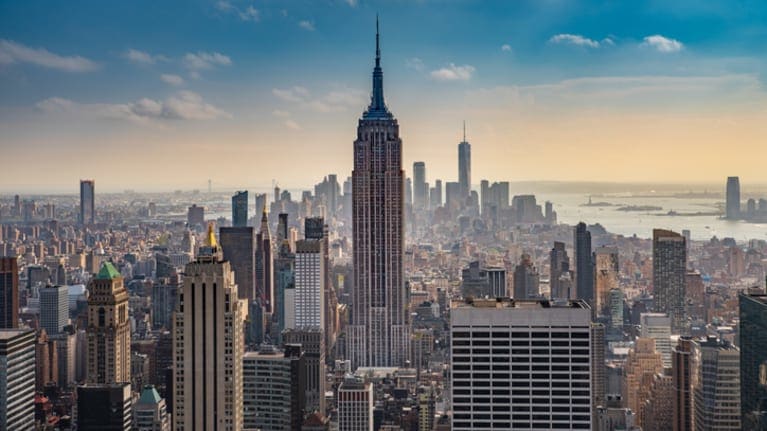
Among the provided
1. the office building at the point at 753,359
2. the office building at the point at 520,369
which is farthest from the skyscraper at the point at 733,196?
the office building at the point at 520,369

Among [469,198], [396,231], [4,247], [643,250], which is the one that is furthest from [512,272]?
[396,231]

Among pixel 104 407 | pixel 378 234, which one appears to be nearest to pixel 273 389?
pixel 104 407

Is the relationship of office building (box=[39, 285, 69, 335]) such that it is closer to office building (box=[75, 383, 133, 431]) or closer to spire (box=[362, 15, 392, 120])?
office building (box=[75, 383, 133, 431])

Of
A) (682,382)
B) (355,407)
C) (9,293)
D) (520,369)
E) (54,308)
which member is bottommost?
(355,407)

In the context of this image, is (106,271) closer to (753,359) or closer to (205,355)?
(205,355)

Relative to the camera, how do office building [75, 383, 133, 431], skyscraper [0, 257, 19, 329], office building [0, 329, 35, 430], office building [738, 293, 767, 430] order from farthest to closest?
skyscraper [0, 257, 19, 329], office building [75, 383, 133, 431], office building [0, 329, 35, 430], office building [738, 293, 767, 430]

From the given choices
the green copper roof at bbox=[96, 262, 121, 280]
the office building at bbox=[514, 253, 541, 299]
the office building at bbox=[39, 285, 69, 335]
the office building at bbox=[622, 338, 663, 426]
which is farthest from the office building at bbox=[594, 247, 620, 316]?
the office building at bbox=[39, 285, 69, 335]

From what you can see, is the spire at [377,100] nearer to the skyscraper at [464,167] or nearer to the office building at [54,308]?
the skyscraper at [464,167]
